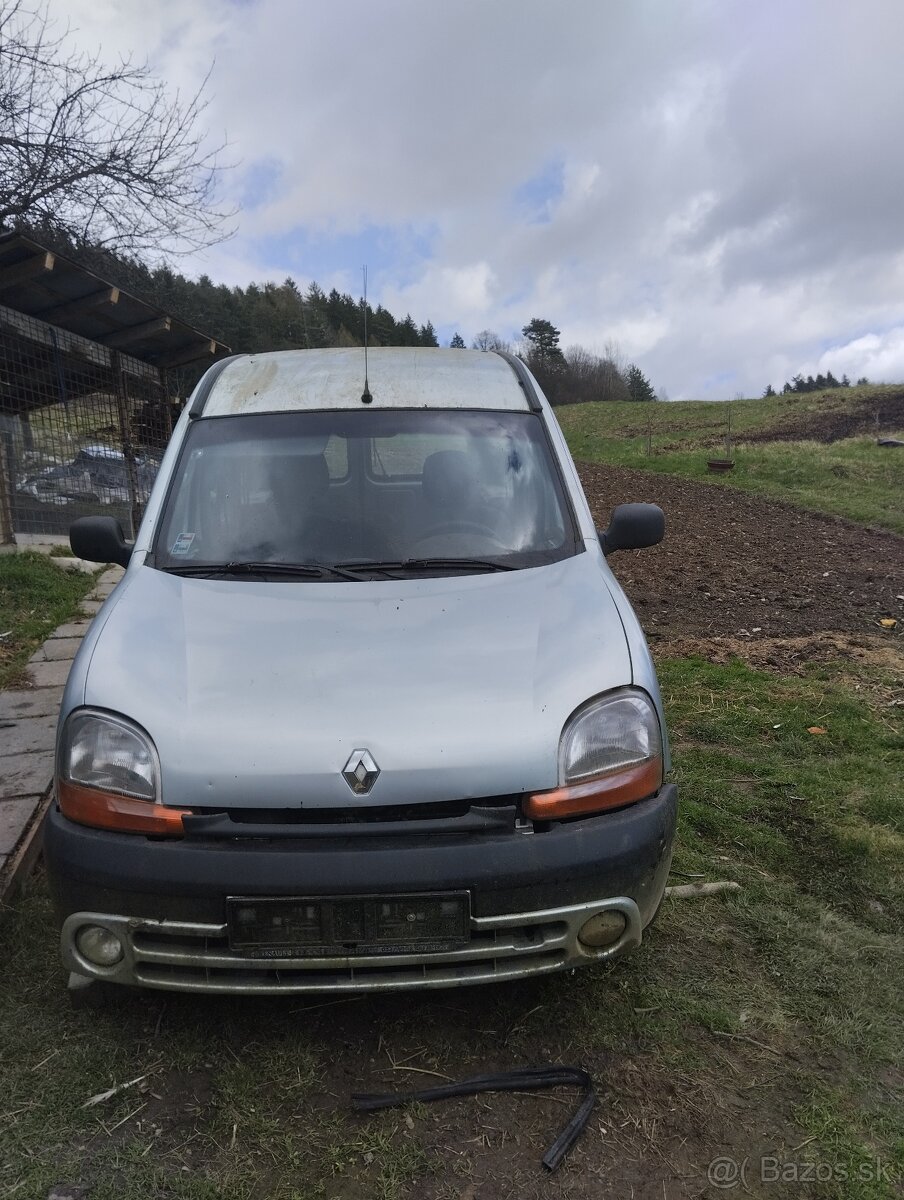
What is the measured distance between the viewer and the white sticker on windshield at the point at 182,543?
9.46 feet

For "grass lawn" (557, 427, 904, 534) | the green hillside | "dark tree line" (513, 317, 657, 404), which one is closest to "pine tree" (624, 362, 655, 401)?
"dark tree line" (513, 317, 657, 404)

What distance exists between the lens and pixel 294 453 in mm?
3164

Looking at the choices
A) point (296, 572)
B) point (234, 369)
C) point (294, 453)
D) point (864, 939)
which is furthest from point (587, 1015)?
point (234, 369)

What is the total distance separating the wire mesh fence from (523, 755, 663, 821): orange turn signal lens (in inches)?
319

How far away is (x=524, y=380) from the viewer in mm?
3652

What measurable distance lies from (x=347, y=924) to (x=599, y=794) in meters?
0.72

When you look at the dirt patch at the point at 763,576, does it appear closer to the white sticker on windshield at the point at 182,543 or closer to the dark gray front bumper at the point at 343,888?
the white sticker on windshield at the point at 182,543

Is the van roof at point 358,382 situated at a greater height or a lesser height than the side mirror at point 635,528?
greater

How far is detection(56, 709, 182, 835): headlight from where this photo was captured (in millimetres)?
2023

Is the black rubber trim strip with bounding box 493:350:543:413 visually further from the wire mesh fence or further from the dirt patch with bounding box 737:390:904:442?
the dirt patch with bounding box 737:390:904:442

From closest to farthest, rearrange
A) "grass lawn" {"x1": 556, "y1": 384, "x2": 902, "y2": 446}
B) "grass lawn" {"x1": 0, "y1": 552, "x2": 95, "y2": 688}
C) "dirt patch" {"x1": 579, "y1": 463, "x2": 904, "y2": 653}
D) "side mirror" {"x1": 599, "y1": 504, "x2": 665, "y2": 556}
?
"side mirror" {"x1": 599, "y1": 504, "x2": 665, "y2": 556}
"grass lawn" {"x1": 0, "y1": 552, "x2": 95, "y2": 688}
"dirt patch" {"x1": 579, "y1": 463, "x2": 904, "y2": 653}
"grass lawn" {"x1": 556, "y1": 384, "x2": 902, "y2": 446}

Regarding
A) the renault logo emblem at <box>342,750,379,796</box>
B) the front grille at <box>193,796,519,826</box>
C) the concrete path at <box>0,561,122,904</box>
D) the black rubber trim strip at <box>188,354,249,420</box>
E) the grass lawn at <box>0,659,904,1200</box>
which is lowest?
the grass lawn at <box>0,659,904,1200</box>

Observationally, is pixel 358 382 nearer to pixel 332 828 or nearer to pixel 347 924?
pixel 332 828

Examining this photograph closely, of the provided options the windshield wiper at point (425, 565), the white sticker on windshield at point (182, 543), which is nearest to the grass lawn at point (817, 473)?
the windshield wiper at point (425, 565)
